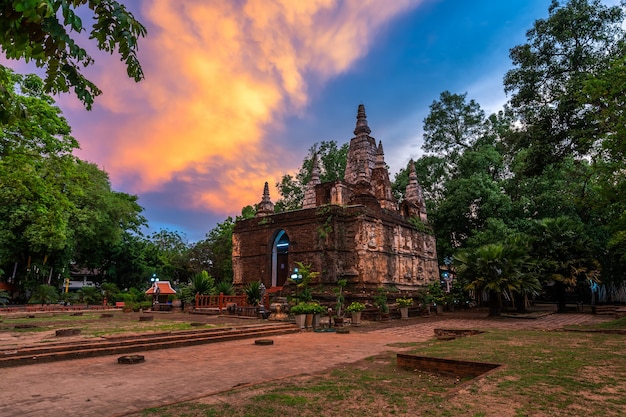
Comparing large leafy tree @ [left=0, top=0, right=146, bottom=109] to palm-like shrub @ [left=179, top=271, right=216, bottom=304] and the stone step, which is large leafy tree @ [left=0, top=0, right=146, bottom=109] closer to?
the stone step

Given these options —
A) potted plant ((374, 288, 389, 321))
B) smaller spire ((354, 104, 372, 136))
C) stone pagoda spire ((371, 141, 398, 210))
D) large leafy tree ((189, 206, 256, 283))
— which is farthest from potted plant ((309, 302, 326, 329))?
large leafy tree ((189, 206, 256, 283))

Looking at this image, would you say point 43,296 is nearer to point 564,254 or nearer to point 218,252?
point 218,252

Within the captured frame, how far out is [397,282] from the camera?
2298 centimetres

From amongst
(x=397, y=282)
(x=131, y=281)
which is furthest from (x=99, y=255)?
(x=397, y=282)

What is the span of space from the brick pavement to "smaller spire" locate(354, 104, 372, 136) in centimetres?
1808

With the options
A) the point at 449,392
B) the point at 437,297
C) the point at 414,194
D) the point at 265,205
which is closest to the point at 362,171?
the point at 414,194

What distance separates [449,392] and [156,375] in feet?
14.4

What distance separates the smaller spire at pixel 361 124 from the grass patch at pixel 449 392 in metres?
20.6

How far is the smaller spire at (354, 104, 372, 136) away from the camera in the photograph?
84.2ft

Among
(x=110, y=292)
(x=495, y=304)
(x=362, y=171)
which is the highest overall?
(x=362, y=171)

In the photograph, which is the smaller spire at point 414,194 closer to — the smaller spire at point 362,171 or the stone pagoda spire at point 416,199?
the stone pagoda spire at point 416,199

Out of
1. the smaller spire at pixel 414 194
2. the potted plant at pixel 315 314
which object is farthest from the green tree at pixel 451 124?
the potted plant at pixel 315 314

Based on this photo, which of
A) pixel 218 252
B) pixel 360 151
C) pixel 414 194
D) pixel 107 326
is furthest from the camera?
pixel 218 252

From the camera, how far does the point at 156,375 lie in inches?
236
